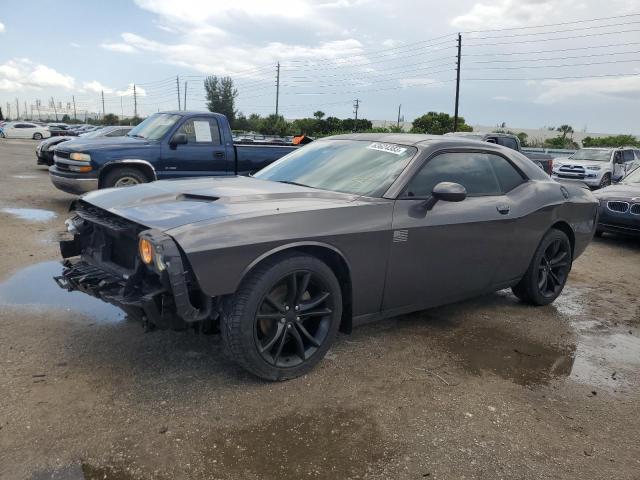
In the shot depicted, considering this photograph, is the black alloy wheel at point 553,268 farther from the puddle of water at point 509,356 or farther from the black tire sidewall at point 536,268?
the puddle of water at point 509,356

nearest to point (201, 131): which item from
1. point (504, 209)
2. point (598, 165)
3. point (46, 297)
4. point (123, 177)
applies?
point (123, 177)

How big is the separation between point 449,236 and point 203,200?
1858mm

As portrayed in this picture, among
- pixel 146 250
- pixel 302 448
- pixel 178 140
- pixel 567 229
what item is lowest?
pixel 302 448

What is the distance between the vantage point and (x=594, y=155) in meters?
18.8

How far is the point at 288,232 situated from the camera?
3.20 metres

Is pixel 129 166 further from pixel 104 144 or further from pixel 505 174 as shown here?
pixel 505 174

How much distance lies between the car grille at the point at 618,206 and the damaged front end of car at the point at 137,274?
7746 millimetres

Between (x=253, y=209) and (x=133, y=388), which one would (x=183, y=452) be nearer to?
(x=133, y=388)

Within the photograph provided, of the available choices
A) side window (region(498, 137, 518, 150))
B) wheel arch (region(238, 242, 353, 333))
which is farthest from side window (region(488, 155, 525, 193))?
side window (region(498, 137, 518, 150))

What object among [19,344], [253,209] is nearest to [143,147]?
[19,344]

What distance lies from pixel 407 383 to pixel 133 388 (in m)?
1.73

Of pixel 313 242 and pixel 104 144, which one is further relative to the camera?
pixel 104 144

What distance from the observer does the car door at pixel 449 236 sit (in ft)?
12.4

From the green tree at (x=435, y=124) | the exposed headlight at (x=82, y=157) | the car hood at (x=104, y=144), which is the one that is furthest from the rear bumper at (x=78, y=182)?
the green tree at (x=435, y=124)
